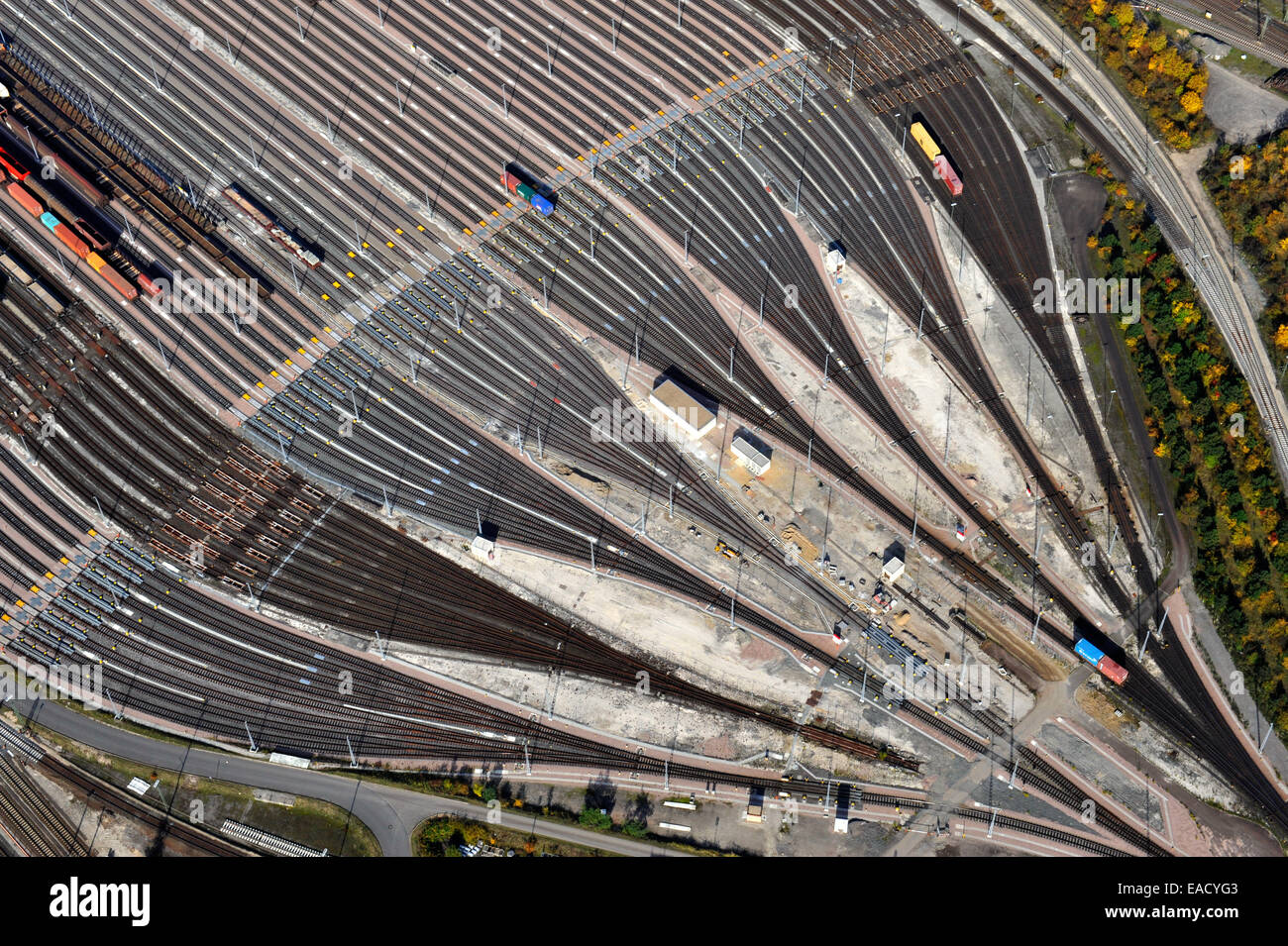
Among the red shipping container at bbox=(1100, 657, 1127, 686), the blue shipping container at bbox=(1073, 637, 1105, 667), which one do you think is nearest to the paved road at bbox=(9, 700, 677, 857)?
the blue shipping container at bbox=(1073, 637, 1105, 667)

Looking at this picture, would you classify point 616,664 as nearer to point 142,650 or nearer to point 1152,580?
point 142,650

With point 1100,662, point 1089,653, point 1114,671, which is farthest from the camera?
point 1089,653

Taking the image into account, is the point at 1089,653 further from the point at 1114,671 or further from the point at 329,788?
the point at 329,788

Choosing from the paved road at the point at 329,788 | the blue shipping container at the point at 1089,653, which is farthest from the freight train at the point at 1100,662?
the paved road at the point at 329,788

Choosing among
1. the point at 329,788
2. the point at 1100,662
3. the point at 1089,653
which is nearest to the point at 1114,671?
the point at 1100,662

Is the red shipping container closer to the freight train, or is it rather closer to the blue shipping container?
the freight train

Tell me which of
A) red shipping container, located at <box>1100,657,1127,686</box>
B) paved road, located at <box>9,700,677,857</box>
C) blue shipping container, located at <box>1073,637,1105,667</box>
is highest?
blue shipping container, located at <box>1073,637,1105,667</box>
